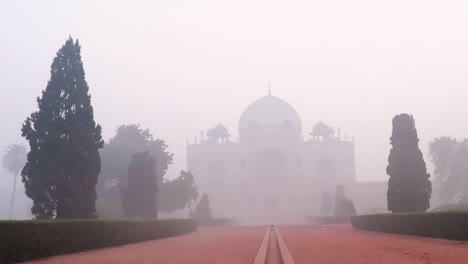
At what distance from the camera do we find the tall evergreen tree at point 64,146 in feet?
62.1

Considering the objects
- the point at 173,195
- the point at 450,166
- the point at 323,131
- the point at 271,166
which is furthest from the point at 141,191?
the point at 323,131

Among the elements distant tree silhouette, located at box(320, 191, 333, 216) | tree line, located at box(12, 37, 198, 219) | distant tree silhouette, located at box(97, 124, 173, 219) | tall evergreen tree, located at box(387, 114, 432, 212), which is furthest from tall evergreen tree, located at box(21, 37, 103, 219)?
A: distant tree silhouette, located at box(320, 191, 333, 216)

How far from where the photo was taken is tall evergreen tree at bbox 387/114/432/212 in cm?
2598

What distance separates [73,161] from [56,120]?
184 cm

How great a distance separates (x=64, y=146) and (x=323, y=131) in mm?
60237

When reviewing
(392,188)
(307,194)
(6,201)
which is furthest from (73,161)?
(6,201)

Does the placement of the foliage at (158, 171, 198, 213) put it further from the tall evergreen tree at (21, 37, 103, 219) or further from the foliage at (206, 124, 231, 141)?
the foliage at (206, 124, 231, 141)

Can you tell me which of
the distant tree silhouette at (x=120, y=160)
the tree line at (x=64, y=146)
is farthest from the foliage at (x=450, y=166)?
the tree line at (x=64, y=146)

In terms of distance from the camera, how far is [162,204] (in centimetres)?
4312

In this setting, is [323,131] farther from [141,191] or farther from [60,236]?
[60,236]

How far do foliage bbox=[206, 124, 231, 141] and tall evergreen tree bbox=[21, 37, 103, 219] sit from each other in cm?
5581

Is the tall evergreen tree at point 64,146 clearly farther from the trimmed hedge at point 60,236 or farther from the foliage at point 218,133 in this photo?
the foliage at point 218,133

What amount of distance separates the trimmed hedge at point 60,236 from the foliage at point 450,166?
141ft

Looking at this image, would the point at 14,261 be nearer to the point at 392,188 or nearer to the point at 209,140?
the point at 392,188
